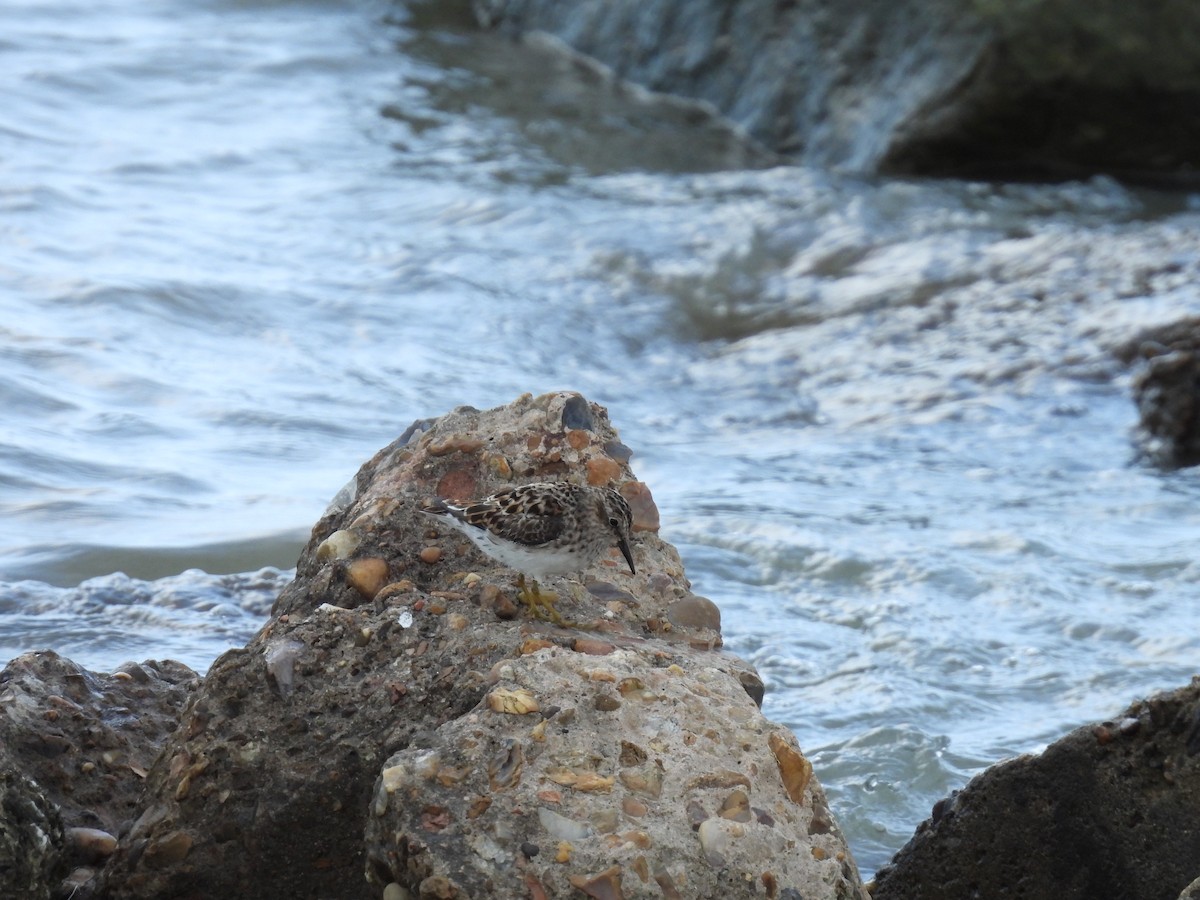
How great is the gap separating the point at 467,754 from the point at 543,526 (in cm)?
69

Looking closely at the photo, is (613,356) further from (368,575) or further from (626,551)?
(368,575)

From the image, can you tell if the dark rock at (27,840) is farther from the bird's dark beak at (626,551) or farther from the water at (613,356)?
the water at (613,356)

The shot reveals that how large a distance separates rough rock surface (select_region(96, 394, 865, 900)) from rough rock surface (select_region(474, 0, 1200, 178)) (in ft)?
29.4

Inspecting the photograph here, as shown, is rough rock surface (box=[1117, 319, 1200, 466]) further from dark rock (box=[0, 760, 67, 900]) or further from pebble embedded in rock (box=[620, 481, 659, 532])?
dark rock (box=[0, 760, 67, 900])

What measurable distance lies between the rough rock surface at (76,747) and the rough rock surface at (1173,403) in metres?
5.37

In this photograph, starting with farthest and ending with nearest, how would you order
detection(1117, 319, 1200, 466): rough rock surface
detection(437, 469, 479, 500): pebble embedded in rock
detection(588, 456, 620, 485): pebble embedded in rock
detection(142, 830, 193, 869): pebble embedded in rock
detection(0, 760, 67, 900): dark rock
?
1. detection(1117, 319, 1200, 466): rough rock surface
2. detection(588, 456, 620, 485): pebble embedded in rock
3. detection(437, 469, 479, 500): pebble embedded in rock
4. detection(142, 830, 193, 869): pebble embedded in rock
5. detection(0, 760, 67, 900): dark rock

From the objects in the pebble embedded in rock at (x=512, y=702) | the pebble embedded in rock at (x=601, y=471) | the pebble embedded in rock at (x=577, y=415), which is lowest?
the pebble embedded in rock at (x=512, y=702)

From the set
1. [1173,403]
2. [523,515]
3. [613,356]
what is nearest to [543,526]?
[523,515]

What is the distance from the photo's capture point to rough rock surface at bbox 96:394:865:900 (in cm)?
270

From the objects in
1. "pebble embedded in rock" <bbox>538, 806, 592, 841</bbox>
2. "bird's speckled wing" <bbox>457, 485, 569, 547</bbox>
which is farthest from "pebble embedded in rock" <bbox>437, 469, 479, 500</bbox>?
"pebble embedded in rock" <bbox>538, 806, 592, 841</bbox>

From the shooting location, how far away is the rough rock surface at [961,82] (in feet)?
37.8

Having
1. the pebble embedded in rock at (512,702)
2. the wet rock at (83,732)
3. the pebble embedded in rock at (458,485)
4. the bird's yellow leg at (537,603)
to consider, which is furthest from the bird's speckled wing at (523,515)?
the wet rock at (83,732)

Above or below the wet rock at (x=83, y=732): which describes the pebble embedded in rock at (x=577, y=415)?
above

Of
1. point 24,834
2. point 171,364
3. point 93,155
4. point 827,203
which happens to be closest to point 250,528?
point 171,364
